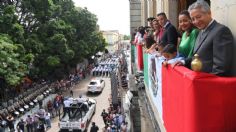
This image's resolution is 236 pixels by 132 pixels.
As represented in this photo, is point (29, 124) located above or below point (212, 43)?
below

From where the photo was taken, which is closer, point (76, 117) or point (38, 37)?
point (76, 117)

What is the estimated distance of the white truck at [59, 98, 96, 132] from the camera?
82.5 feet

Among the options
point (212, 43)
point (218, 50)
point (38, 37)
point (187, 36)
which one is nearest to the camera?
point (218, 50)

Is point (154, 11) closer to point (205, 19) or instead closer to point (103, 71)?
point (205, 19)

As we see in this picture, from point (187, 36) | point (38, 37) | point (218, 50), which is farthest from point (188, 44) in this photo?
point (38, 37)

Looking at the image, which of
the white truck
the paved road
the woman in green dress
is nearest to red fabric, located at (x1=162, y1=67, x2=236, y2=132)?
the woman in green dress

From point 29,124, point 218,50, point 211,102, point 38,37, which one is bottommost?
point 29,124

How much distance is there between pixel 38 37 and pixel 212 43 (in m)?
35.4

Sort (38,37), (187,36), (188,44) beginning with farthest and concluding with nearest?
(38,37) < (187,36) < (188,44)

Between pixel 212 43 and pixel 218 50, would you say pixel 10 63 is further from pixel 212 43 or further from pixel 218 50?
pixel 218 50

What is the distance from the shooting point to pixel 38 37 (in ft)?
128

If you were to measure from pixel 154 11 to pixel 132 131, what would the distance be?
203 inches

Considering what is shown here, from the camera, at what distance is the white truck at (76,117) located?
82.5 ft

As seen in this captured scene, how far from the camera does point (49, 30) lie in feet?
133
